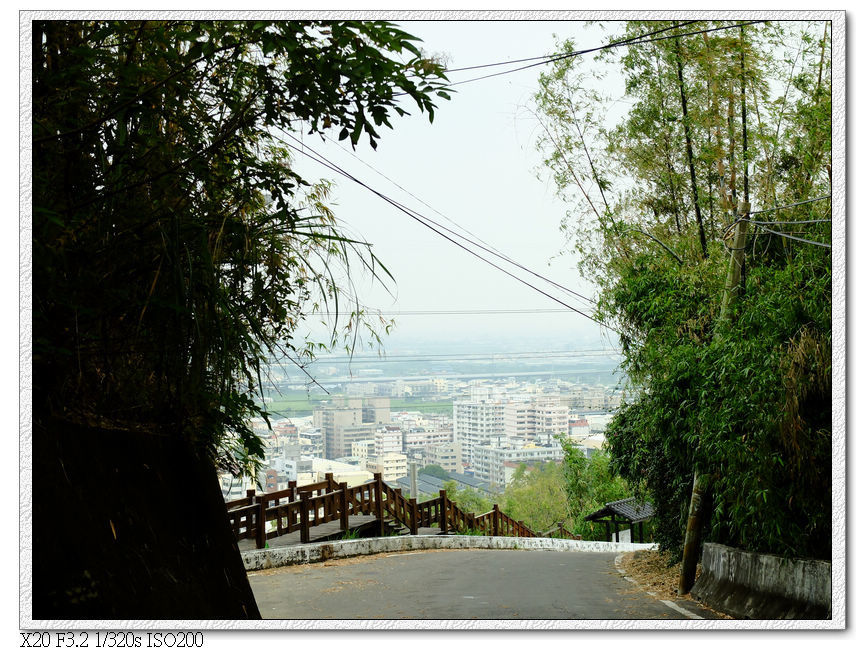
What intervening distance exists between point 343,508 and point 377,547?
63cm

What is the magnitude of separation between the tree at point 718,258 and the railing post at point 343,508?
3.32 meters

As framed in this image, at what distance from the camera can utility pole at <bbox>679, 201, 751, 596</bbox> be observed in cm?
391

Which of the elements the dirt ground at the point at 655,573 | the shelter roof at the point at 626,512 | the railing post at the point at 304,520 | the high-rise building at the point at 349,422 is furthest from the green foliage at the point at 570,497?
the high-rise building at the point at 349,422

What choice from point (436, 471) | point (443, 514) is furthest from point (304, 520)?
point (436, 471)

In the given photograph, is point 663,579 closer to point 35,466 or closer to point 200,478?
point 200,478

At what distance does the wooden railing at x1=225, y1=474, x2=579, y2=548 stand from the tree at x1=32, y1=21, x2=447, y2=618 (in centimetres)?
291

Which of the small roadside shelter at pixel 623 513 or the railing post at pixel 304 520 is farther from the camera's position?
the small roadside shelter at pixel 623 513

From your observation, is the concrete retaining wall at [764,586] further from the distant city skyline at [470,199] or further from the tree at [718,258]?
the distant city skyline at [470,199]

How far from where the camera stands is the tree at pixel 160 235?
2.17m

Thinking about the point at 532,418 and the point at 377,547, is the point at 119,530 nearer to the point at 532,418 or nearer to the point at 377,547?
the point at 532,418

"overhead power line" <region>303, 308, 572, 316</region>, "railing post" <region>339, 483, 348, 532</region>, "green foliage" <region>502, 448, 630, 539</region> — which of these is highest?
"overhead power line" <region>303, 308, 572, 316</region>

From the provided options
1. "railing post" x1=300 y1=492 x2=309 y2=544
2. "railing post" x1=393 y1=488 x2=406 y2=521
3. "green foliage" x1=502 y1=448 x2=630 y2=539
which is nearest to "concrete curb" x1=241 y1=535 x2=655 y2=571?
"railing post" x1=300 y1=492 x2=309 y2=544

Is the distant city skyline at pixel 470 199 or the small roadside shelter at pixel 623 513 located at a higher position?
the distant city skyline at pixel 470 199

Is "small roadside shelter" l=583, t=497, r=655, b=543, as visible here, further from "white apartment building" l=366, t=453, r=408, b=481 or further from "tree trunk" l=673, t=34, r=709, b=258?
"white apartment building" l=366, t=453, r=408, b=481
